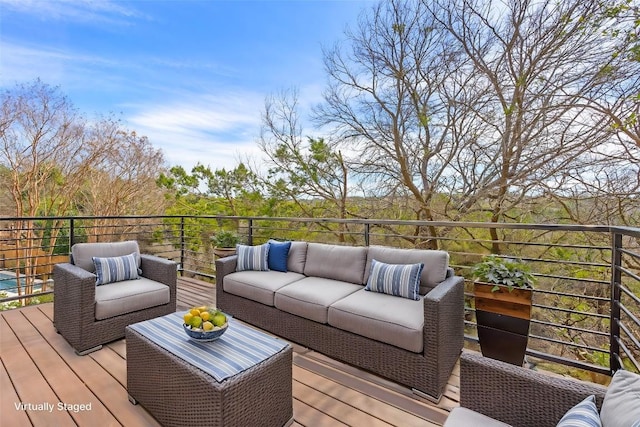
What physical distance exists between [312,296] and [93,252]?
85.4 inches

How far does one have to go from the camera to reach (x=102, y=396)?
1835 millimetres

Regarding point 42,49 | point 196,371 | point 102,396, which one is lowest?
point 102,396

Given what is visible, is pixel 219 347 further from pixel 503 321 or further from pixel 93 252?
pixel 93 252

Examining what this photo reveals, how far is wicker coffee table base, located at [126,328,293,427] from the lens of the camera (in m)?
1.31

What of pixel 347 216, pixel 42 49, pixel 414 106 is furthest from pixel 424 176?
pixel 42 49

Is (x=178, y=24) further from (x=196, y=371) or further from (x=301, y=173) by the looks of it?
(x=196, y=371)

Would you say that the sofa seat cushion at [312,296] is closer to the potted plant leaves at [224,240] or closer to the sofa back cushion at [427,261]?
the sofa back cushion at [427,261]

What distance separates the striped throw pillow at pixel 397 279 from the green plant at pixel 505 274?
1.48ft

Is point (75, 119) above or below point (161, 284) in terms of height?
above

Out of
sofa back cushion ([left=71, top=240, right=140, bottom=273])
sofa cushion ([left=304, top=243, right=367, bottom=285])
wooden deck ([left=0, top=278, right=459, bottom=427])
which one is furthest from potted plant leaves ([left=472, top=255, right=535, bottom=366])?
sofa back cushion ([left=71, top=240, right=140, bottom=273])

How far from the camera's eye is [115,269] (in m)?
2.79

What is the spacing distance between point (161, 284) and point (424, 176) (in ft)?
16.3

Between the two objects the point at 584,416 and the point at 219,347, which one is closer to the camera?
the point at 584,416

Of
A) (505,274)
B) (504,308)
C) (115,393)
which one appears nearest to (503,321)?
(504,308)
